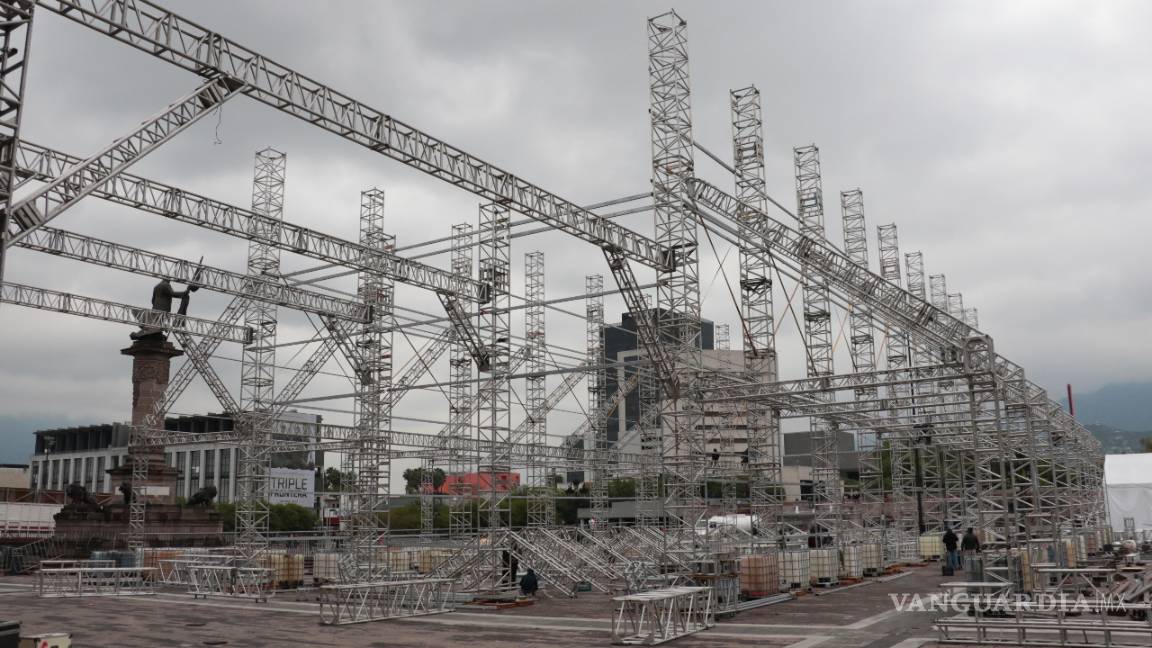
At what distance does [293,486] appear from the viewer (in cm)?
10212

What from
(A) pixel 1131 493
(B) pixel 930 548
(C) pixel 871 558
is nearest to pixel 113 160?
(C) pixel 871 558

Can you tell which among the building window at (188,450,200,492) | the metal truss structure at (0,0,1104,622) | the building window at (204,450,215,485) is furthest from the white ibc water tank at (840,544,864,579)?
the building window at (188,450,200,492)

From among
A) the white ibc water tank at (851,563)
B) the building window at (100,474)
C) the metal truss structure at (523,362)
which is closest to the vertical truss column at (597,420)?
the metal truss structure at (523,362)

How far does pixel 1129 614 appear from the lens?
59.3 feet

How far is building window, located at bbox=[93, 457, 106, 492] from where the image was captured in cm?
10581

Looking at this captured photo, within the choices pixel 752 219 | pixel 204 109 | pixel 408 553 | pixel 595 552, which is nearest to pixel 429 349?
pixel 408 553

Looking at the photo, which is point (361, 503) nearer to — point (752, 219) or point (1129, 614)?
point (752, 219)

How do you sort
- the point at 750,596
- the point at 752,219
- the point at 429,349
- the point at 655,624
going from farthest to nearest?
1. the point at 429,349
2. the point at 752,219
3. the point at 750,596
4. the point at 655,624

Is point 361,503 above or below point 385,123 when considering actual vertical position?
below

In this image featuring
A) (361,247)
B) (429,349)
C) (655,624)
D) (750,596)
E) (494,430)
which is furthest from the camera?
(429,349)

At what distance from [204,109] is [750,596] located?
1802 cm

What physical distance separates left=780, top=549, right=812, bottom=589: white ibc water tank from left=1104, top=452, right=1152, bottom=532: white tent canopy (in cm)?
2507

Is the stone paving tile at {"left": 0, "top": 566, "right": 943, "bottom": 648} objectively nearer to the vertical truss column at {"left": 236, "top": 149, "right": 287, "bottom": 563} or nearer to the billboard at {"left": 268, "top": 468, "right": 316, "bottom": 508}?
the vertical truss column at {"left": 236, "top": 149, "right": 287, "bottom": 563}

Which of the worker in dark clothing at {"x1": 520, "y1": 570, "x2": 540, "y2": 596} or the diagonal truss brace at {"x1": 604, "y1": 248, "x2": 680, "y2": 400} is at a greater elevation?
the diagonal truss brace at {"x1": 604, "y1": 248, "x2": 680, "y2": 400}
